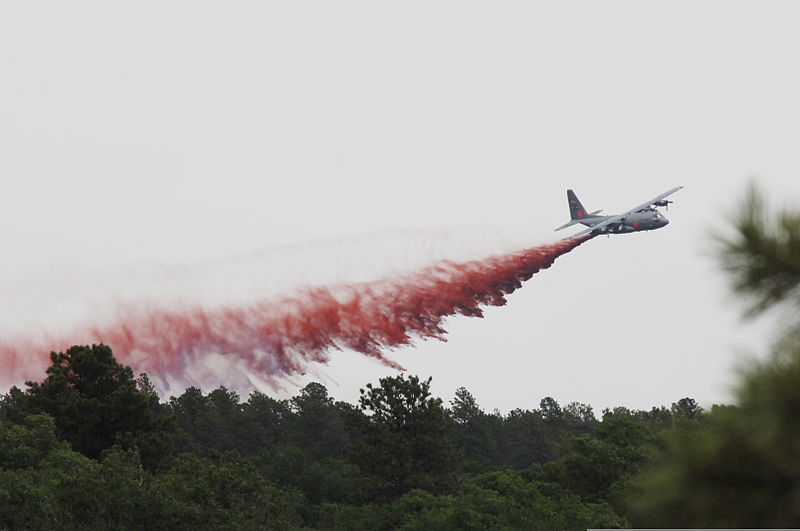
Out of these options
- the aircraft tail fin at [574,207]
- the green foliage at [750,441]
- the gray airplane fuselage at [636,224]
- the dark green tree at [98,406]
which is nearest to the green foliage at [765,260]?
the green foliage at [750,441]

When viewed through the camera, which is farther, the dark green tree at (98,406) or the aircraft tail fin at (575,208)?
the aircraft tail fin at (575,208)

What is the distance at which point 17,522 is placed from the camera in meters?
37.4

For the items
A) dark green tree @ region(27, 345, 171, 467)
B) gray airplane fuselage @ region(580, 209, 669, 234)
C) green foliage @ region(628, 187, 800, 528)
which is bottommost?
dark green tree @ region(27, 345, 171, 467)

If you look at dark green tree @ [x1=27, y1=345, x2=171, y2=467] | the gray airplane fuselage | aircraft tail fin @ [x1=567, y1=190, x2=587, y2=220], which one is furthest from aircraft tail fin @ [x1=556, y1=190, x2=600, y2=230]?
dark green tree @ [x1=27, y1=345, x2=171, y2=467]

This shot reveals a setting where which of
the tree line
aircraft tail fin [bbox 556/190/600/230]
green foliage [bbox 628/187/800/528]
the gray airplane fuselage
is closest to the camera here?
green foliage [bbox 628/187/800/528]

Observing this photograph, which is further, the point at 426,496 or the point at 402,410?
the point at 402,410

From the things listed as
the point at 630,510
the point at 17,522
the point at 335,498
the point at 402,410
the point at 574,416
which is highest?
the point at 630,510

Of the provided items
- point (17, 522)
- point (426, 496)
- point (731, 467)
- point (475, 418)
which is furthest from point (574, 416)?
point (731, 467)

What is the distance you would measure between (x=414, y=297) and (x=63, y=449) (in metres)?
26.7

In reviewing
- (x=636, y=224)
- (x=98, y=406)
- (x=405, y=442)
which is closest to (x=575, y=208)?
(x=636, y=224)

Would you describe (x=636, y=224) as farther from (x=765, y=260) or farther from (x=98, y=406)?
(x=765, y=260)

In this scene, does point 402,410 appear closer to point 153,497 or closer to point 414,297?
point 414,297

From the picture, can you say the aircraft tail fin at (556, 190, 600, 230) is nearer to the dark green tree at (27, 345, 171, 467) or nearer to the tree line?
the tree line

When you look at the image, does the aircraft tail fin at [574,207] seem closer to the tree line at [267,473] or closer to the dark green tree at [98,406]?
the tree line at [267,473]
